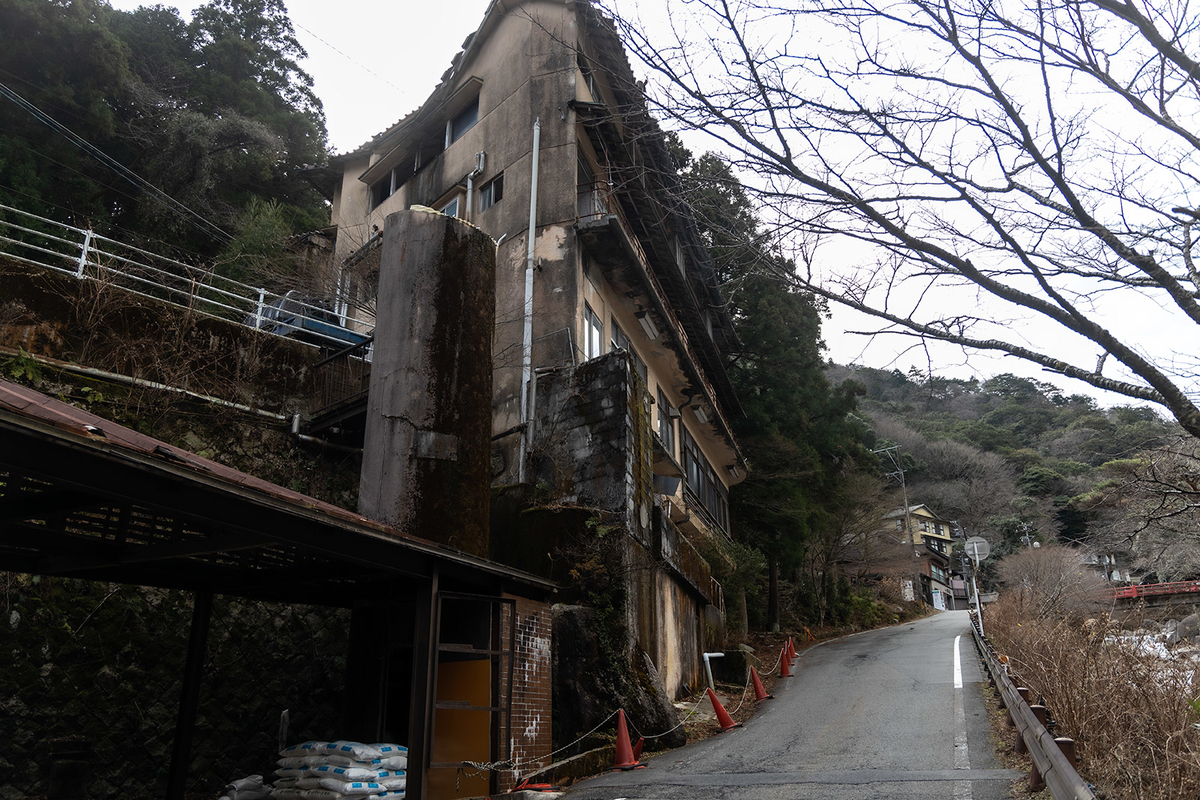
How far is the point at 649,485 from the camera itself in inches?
569

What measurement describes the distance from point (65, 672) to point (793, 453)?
75.0 ft

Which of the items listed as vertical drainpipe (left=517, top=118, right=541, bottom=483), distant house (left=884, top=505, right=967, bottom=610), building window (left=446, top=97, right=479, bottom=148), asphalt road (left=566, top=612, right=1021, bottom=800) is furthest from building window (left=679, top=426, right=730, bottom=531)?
distant house (left=884, top=505, right=967, bottom=610)

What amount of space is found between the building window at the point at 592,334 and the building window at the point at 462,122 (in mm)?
7245

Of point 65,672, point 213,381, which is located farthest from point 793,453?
point 65,672

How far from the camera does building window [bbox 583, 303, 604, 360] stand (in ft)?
56.2

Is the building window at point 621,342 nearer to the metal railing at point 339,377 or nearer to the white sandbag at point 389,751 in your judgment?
the metal railing at point 339,377

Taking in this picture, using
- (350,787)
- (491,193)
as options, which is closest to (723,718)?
(350,787)

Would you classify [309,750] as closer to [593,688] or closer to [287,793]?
[287,793]

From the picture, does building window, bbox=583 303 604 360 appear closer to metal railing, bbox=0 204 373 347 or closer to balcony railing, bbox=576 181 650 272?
balcony railing, bbox=576 181 650 272

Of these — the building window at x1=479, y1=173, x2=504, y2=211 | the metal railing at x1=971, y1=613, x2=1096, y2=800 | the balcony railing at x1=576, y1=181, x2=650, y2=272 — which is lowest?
the metal railing at x1=971, y1=613, x2=1096, y2=800

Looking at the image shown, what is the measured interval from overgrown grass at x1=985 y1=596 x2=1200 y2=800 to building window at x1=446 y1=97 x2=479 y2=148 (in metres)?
18.5

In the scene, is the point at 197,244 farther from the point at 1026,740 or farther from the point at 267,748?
the point at 1026,740

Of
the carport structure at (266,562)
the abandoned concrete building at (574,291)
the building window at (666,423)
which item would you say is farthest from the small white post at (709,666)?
the carport structure at (266,562)

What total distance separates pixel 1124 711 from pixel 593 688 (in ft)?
22.0
